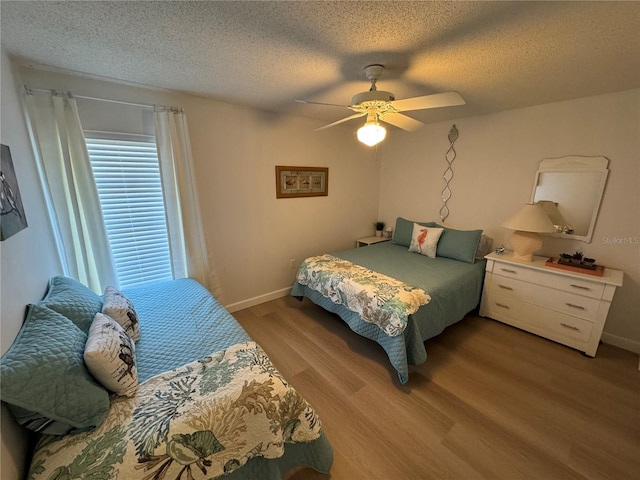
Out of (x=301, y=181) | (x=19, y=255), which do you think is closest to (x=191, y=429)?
(x=19, y=255)

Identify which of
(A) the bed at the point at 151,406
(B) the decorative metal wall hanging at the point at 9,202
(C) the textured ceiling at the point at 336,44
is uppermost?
(C) the textured ceiling at the point at 336,44

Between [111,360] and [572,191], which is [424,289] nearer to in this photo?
[572,191]

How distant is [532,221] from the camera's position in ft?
7.75

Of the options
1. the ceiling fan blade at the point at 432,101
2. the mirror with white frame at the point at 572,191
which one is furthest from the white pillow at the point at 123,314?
the mirror with white frame at the point at 572,191

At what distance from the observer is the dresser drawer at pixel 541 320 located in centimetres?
219

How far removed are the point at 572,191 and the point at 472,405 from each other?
2.25 metres

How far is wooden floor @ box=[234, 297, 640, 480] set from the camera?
138 centimetres

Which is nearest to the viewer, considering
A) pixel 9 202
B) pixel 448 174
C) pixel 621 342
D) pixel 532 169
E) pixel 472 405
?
pixel 9 202

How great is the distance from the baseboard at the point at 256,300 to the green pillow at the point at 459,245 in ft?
6.63

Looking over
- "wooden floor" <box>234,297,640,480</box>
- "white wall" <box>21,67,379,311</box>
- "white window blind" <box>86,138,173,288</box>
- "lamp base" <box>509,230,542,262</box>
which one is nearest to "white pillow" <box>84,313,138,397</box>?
"wooden floor" <box>234,297,640,480</box>

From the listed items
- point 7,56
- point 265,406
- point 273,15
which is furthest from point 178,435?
point 7,56

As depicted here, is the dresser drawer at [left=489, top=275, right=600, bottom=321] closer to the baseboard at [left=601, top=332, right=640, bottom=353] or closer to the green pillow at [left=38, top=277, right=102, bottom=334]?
the baseboard at [left=601, top=332, right=640, bottom=353]

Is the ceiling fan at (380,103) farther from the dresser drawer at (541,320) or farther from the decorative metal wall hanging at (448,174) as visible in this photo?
A: the dresser drawer at (541,320)

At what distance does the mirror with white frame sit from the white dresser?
0.41 metres
